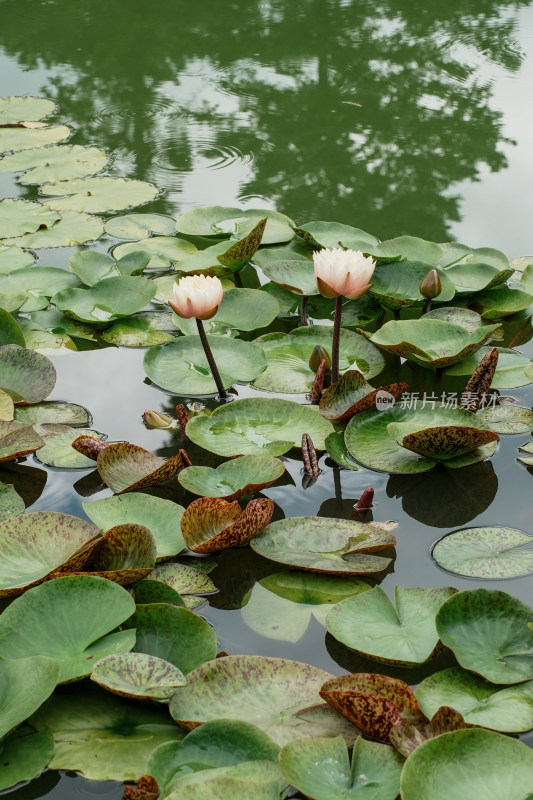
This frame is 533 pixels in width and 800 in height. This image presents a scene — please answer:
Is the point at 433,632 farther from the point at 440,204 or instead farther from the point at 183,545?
the point at 440,204

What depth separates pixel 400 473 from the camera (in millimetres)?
1723

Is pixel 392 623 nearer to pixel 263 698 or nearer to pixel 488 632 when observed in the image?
pixel 488 632

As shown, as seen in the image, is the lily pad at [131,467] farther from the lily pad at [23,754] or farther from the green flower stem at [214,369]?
the lily pad at [23,754]

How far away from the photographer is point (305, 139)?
334 cm

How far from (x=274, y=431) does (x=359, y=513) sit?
33cm

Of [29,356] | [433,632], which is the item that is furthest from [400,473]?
[29,356]

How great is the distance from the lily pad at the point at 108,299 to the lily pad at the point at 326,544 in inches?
40.0

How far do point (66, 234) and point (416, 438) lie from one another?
5.38 feet

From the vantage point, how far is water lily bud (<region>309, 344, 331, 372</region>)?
6.53ft

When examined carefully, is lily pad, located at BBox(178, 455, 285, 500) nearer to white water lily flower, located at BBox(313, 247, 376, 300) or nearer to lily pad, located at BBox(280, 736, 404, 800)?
white water lily flower, located at BBox(313, 247, 376, 300)

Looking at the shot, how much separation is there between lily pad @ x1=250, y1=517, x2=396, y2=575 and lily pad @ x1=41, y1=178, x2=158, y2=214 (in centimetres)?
178

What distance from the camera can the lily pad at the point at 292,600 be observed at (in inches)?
53.3

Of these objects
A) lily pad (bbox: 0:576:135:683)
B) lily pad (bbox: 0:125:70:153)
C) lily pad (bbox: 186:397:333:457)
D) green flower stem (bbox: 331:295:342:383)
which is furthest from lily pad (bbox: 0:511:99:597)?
lily pad (bbox: 0:125:70:153)

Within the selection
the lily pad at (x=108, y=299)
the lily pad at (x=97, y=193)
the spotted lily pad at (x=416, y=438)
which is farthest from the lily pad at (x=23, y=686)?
the lily pad at (x=97, y=193)
